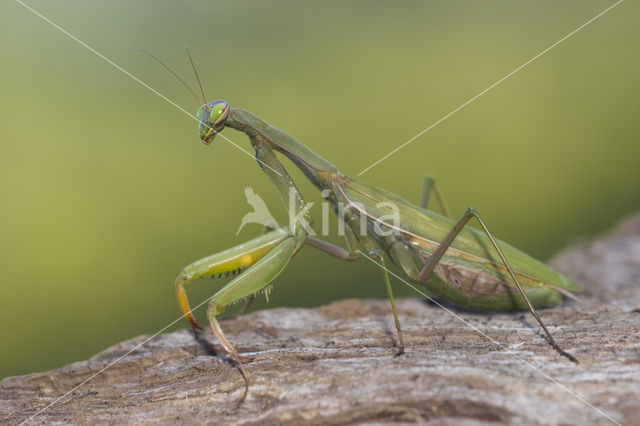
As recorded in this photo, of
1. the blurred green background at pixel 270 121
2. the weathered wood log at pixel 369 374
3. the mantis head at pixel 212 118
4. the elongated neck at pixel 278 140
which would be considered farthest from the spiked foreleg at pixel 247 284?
the blurred green background at pixel 270 121

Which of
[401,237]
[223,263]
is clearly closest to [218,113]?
[223,263]

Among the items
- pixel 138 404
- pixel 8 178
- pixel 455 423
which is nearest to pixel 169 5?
pixel 8 178

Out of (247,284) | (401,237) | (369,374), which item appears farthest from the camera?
(401,237)

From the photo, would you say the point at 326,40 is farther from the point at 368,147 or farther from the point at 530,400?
the point at 530,400

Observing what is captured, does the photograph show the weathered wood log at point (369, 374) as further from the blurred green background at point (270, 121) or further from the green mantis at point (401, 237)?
the blurred green background at point (270, 121)

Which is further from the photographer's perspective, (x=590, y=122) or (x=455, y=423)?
(x=590, y=122)

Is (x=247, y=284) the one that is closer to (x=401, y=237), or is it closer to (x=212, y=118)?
(x=212, y=118)
